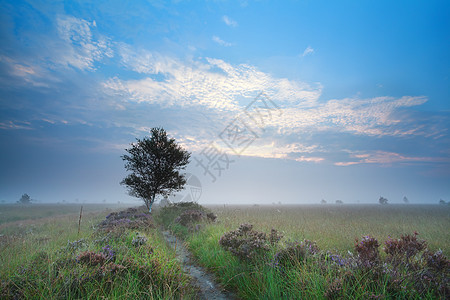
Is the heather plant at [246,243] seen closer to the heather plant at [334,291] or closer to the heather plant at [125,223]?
the heather plant at [334,291]

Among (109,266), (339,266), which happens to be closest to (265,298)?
(339,266)

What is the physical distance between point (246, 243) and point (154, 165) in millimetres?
18941

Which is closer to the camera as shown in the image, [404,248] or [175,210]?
[404,248]

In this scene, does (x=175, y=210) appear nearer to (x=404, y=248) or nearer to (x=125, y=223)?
(x=125, y=223)

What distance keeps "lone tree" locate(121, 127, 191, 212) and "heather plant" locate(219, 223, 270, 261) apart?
17454mm

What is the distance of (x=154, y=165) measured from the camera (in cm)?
2284

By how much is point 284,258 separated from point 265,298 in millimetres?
1242

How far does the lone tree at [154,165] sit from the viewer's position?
22.6 m

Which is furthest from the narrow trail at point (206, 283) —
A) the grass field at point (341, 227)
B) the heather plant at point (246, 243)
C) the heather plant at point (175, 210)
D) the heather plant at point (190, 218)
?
the heather plant at point (175, 210)

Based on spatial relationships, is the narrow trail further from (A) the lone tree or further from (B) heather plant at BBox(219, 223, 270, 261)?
(A) the lone tree

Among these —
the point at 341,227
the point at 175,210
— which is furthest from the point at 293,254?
the point at 175,210

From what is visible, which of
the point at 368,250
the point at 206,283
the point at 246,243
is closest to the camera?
the point at 368,250

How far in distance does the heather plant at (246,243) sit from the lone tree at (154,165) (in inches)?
687

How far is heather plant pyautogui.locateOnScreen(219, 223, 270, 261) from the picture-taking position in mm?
5719
